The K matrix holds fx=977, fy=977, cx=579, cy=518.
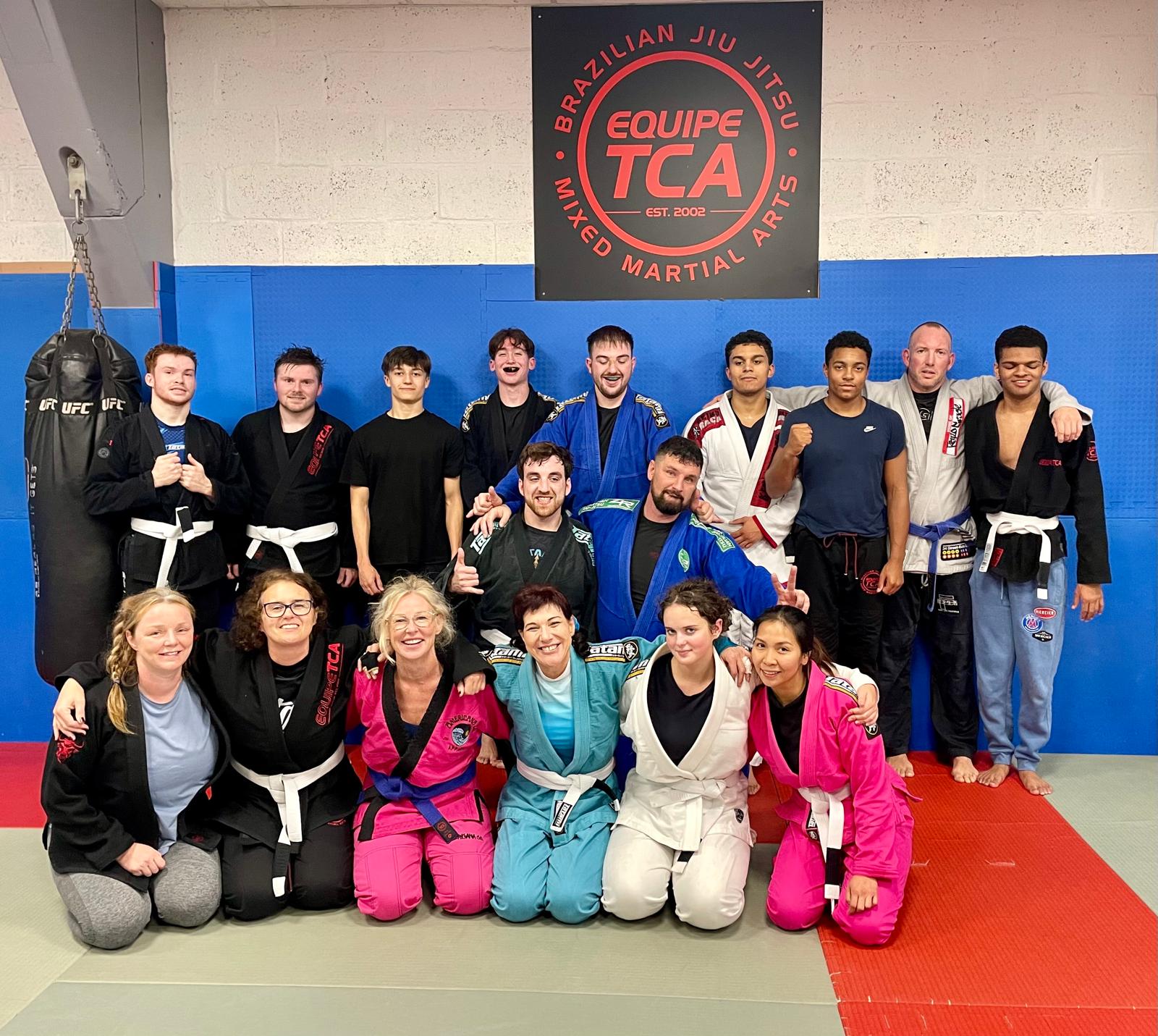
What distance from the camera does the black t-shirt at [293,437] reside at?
4.03 m

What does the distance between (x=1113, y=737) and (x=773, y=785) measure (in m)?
1.60

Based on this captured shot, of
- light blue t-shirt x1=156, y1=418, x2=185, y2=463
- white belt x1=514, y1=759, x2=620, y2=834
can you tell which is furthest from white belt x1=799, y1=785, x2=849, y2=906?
light blue t-shirt x1=156, y1=418, x2=185, y2=463

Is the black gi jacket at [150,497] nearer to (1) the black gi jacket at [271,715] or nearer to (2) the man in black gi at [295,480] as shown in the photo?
(2) the man in black gi at [295,480]

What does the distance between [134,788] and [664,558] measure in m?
1.78

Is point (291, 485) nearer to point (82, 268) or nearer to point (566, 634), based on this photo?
point (82, 268)

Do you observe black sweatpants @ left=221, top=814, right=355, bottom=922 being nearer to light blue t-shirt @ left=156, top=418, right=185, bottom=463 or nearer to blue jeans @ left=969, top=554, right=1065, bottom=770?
light blue t-shirt @ left=156, top=418, right=185, bottom=463

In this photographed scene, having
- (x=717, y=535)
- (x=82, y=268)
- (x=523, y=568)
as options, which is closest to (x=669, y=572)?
(x=717, y=535)

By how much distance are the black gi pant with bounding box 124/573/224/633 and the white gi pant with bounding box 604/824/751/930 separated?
5.92 feet

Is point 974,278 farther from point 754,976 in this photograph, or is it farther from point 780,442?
point 754,976

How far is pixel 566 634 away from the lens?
292 cm

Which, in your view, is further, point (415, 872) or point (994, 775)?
point (994, 775)

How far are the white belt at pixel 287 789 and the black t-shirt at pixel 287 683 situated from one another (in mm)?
180

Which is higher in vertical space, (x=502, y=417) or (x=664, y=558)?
(x=502, y=417)

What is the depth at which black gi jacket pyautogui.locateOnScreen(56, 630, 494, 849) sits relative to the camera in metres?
2.91
